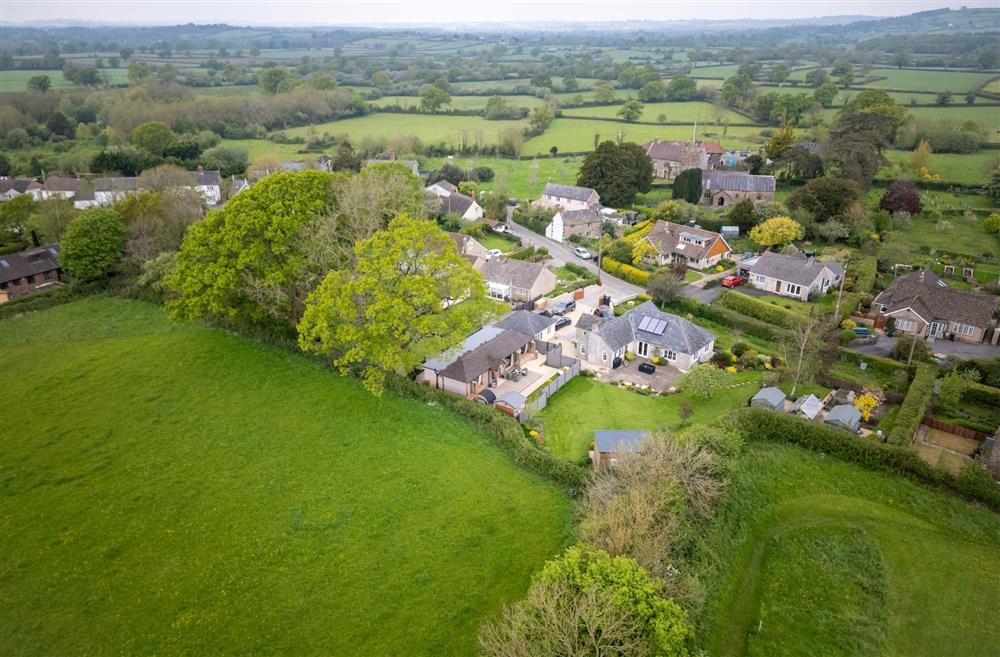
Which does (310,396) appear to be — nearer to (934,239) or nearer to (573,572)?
(573,572)

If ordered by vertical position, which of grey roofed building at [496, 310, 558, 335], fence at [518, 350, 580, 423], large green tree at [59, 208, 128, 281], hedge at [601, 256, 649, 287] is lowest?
hedge at [601, 256, 649, 287]

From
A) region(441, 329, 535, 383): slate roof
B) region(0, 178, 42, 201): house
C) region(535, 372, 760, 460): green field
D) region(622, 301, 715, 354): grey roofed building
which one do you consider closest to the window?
region(535, 372, 760, 460): green field

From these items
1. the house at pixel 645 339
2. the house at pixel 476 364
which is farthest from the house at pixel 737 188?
the house at pixel 476 364

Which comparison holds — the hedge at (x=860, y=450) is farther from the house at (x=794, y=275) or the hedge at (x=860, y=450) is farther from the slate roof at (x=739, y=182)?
the slate roof at (x=739, y=182)

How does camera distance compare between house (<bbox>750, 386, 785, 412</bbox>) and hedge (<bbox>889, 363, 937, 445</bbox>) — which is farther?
house (<bbox>750, 386, 785, 412</bbox>)

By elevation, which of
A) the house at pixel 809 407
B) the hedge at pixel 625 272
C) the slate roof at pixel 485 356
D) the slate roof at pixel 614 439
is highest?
the slate roof at pixel 614 439

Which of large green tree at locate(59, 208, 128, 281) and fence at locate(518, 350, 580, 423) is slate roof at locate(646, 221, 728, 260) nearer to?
fence at locate(518, 350, 580, 423)
